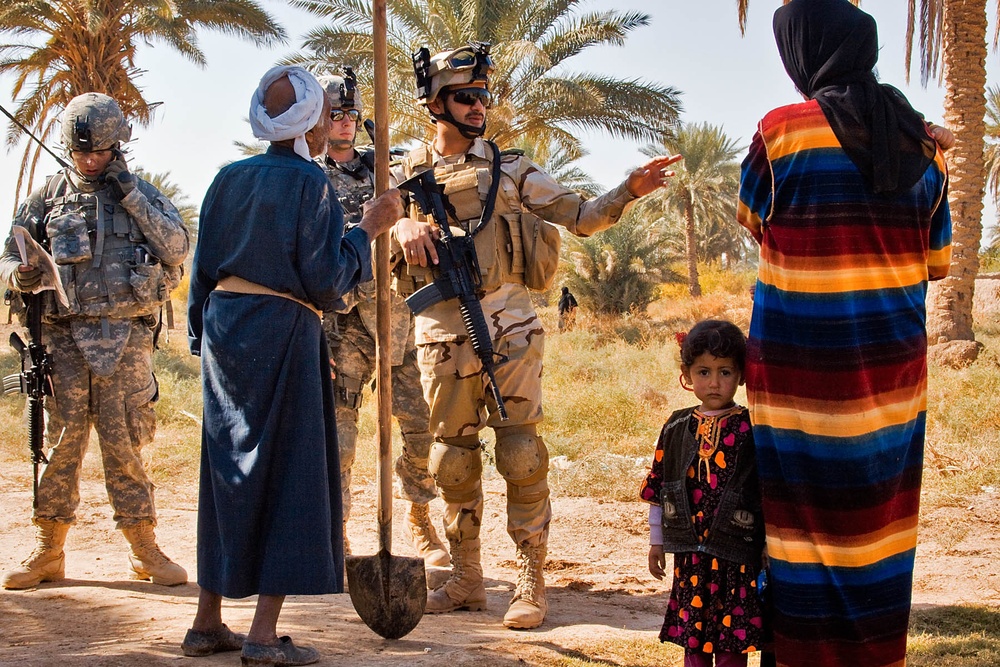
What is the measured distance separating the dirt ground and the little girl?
718 millimetres

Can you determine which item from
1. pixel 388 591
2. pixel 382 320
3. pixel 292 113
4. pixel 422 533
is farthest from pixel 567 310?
pixel 292 113

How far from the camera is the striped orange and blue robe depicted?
3.12 m

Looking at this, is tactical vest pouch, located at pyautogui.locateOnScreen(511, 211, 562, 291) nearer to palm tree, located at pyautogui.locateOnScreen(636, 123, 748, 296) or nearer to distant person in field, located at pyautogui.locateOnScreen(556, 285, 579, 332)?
distant person in field, located at pyautogui.locateOnScreen(556, 285, 579, 332)

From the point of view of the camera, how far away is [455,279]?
4633mm

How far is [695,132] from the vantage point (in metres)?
32.1

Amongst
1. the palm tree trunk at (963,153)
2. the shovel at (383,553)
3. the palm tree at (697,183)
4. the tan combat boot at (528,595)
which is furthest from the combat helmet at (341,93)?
the palm tree at (697,183)

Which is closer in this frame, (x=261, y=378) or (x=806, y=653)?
(x=806, y=653)

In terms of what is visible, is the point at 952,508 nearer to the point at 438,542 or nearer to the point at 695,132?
the point at 438,542

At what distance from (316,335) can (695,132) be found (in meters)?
29.8

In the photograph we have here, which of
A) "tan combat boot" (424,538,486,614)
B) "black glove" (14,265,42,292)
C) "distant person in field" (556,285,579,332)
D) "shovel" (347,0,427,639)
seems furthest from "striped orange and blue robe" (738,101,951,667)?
"distant person in field" (556,285,579,332)

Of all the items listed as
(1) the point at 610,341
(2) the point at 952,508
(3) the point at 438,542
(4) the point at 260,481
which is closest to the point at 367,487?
(3) the point at 438,542

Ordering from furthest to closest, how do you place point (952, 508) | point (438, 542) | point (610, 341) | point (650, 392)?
point (610, 341) < point (650, 392) < point (952, 508) < point (438, 542)

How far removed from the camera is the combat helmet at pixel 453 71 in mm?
4645

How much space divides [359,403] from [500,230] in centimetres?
151
